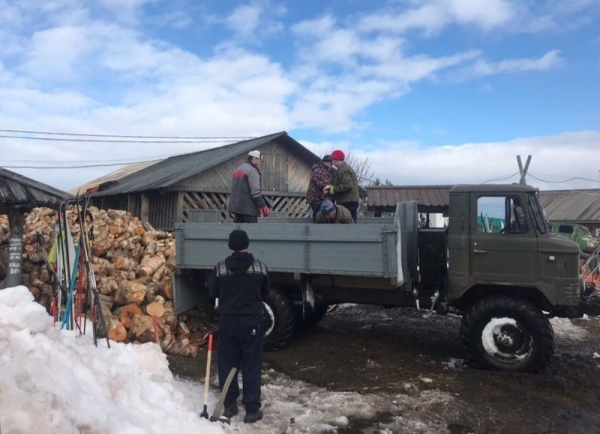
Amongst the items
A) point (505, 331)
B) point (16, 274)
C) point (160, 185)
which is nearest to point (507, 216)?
point (505, 331)

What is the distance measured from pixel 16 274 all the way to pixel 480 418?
665 cm

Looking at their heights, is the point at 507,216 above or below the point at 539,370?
above

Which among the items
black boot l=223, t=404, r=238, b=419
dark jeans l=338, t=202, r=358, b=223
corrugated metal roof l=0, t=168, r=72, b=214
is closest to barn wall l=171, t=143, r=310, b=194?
corrugated metal roof l=0, t=168, r=72, b=214

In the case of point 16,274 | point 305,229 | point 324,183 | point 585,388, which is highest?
point 324,183

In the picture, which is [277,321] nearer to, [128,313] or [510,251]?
[128,313]

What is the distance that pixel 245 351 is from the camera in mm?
4734

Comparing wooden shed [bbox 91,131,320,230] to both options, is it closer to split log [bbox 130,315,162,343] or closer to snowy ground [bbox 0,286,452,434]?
split log [bbox 130,315,162,343]

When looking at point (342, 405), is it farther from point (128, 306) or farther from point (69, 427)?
point (128, 306)

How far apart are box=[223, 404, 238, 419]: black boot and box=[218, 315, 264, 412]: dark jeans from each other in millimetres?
36

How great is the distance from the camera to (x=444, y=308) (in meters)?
6.71

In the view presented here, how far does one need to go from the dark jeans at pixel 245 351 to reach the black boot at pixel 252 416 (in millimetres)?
26

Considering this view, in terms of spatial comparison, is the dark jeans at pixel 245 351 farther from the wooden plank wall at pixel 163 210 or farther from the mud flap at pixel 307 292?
the wooden plank wall at pixel 163 210

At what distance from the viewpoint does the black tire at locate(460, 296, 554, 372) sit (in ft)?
19.8

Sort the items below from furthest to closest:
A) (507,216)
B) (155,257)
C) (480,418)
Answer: (155,257), (507,216), (480,418)
